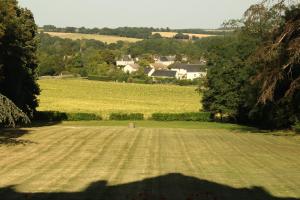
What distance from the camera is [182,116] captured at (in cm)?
6581

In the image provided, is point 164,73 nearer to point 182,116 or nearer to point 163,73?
point 163,73

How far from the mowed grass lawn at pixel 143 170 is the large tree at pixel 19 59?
1705 centimetres

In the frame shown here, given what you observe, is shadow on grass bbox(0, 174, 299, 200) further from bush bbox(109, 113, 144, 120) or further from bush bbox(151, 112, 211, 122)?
bush bbox(151, 112, 211, 122)

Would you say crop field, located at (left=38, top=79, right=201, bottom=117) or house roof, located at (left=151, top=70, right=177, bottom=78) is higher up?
house roof, located at (left=151, top=70, right=177, bottom=78)

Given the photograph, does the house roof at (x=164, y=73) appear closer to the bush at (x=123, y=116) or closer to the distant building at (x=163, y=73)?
the distant building at (x=163, y=73)

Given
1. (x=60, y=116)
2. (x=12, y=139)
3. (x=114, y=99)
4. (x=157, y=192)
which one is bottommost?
(x=114, y=99)

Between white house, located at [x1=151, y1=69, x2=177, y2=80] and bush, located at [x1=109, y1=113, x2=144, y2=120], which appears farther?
white house, located at [x1=151, y1=69, x2=177, y2=80]

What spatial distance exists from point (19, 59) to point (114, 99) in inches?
1756

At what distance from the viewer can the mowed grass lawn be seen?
14242mm

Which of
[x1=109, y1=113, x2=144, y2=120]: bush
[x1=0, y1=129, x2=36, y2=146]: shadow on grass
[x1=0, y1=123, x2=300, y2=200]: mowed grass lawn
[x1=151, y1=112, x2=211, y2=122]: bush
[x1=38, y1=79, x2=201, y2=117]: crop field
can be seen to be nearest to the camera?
[x1=0, y1=123, x2=300, y2=200]: mowed grass lawn

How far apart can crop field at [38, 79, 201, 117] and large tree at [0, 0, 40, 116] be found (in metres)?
13.6

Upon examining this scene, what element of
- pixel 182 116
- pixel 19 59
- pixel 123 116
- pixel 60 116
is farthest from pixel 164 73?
pixel 19 59

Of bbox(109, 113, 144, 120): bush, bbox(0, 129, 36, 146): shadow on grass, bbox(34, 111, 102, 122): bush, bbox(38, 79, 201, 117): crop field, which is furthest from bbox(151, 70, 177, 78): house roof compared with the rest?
bbox(0, 129, 36, 146): shadow on grass

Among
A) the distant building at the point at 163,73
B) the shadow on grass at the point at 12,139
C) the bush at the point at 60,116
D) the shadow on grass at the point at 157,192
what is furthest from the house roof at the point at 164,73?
the shadow on grass at the point at 157,192
